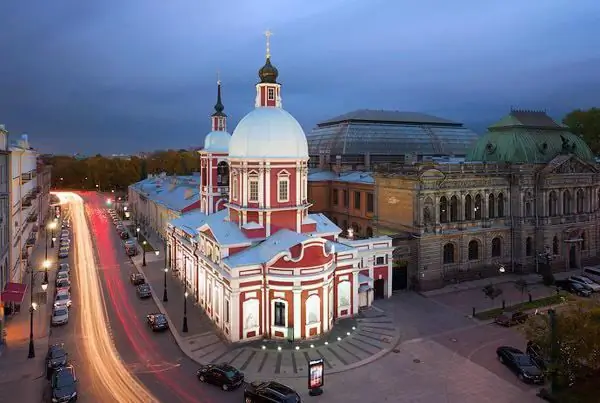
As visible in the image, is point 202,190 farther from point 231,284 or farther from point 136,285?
point 231,284

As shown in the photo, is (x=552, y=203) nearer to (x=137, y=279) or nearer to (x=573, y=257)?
(x=573, y=257)

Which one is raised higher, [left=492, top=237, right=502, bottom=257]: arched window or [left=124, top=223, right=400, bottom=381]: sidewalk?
[left=492, top=237, right=502, bottom=257]: arched window

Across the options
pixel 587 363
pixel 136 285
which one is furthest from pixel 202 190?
pixel 587 363

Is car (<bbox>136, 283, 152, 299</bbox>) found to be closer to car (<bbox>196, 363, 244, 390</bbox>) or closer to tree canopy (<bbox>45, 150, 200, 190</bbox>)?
car (<bbox>196, 363, 244, 390</bbox>)

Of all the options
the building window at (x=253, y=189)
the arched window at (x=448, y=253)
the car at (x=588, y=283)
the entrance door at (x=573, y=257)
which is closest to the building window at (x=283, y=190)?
the building window at (x=253, y=189)

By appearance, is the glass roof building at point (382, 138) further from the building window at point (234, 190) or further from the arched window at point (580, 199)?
the building window at point (234, 190)

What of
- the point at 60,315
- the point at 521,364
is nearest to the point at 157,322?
the point at 60,315

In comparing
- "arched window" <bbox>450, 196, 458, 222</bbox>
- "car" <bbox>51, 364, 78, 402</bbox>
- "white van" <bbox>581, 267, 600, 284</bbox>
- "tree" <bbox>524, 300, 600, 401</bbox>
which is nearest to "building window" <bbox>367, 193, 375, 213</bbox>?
"arched window" <bbox>450, 196, 458, 222</bbox>
